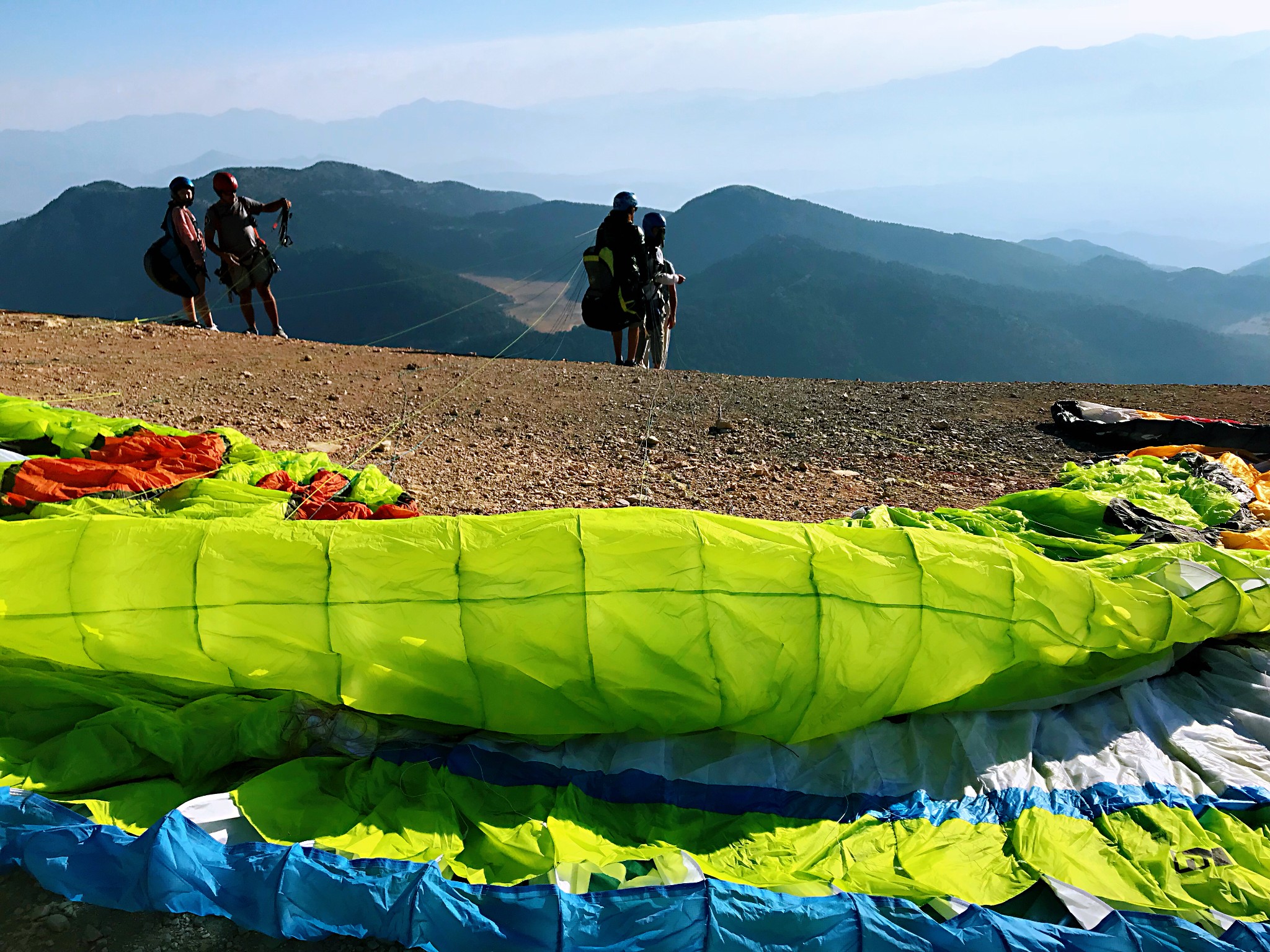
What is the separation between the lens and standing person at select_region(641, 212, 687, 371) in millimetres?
7973

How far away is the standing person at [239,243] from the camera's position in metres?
8.14

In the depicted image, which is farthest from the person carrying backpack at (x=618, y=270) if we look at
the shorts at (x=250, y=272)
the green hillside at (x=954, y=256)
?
the green hillside at (x=954, y=256)

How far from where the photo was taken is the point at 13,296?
8200cm

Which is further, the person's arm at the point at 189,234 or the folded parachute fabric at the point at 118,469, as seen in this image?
the person's arm at the point at 189,234

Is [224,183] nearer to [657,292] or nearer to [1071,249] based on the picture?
[657,292]

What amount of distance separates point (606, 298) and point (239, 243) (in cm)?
399

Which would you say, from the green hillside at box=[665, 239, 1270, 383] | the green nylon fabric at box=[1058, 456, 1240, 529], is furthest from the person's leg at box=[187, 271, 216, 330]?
the green hillside at box=[665, 239, 1270, 383]

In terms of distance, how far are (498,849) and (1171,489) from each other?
3.96 m

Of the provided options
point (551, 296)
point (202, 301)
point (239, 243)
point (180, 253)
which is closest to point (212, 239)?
point (239, 243)

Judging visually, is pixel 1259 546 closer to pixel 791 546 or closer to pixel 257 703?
pixel 791 546

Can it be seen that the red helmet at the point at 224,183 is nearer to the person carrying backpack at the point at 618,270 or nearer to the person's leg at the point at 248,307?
the person's leg at the point at 248,307

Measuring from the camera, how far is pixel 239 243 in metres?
8.24

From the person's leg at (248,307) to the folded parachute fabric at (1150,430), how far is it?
824 centimetres

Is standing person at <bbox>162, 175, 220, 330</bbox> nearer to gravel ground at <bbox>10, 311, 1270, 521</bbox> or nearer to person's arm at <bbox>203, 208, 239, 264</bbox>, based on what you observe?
person's arm at <bbox>203, 208, 239, 264</bbox>
